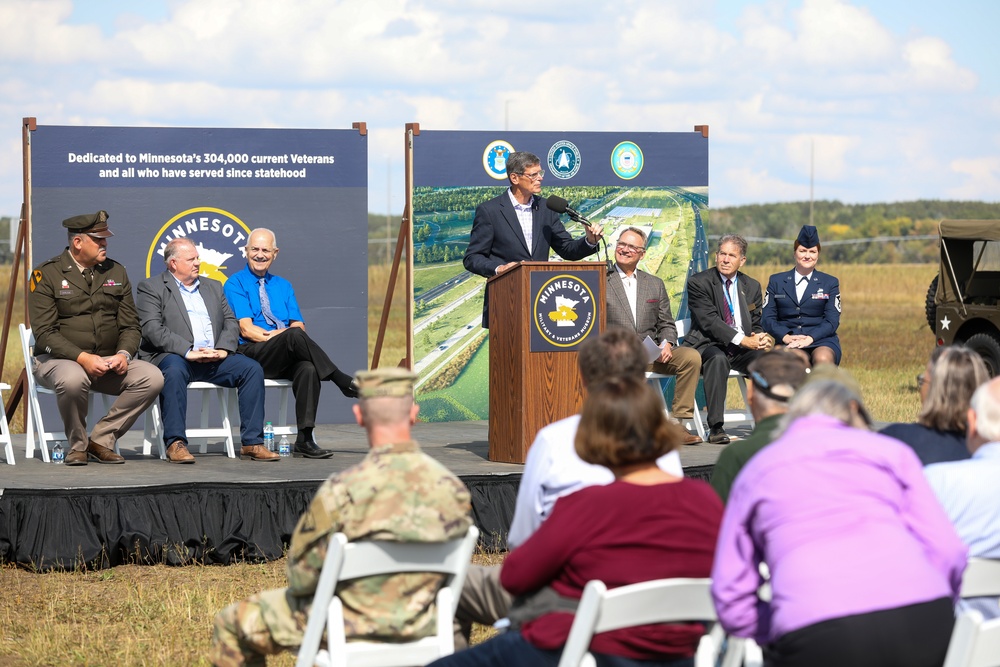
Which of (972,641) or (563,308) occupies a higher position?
(563,308)

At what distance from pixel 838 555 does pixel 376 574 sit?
3.71ft

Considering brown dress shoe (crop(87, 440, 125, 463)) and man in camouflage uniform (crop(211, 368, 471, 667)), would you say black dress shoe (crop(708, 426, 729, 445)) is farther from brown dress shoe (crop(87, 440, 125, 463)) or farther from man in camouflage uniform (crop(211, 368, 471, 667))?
man in camouflage uniform (crop(211, 368, 471, 667))

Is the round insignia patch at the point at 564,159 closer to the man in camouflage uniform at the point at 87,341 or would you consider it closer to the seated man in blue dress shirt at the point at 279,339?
the seated man in blue dress shirt at the point at 279,339

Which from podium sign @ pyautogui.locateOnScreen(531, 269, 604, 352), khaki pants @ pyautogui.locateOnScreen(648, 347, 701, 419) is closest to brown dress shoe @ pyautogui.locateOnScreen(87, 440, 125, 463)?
podium sign @ pyautogui.locateOnScreen(531, 269, 604, 352)

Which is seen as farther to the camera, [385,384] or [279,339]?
[279,339]

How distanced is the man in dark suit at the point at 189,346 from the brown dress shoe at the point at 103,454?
0.27 m

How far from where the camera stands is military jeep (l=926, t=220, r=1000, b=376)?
1162 cm

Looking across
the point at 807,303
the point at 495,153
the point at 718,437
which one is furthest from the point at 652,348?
the point at 495,153

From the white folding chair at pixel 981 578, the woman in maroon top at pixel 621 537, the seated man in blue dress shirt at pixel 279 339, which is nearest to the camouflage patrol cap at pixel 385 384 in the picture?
the woman in maroon top at pixel 621 537

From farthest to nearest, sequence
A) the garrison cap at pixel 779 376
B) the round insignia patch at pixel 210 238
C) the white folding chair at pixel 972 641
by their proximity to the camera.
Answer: the round insignia patch at pixel 210 238 → the garrison cap at pixel 779 376 → the white folding chair at pixel 972 641

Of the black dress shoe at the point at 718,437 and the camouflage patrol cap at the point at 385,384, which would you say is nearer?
the camouflage patrol cap at the point at 385,384

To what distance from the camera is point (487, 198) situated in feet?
30.5

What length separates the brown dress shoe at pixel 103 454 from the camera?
23.3 ft

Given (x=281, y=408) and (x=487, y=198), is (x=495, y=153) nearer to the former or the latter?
(x=487, y=198)
